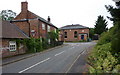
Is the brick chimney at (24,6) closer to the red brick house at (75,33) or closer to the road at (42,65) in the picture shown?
the road at (42,65)

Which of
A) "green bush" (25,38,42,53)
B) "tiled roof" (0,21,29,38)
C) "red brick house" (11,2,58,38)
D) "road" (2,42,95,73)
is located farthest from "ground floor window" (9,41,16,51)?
"red brick house" (11,2,58,38)

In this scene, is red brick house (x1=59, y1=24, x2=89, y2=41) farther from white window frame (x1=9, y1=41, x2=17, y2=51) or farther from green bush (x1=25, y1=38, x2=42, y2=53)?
white window frame (x1=9, y1=41, x2=17, y2=51)

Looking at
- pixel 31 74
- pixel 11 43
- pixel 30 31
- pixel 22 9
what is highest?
pixel 22 9

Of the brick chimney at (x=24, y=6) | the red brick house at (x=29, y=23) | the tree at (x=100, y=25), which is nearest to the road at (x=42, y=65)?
the red brick house at (x=29, y=23)

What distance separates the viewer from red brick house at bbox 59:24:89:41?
5531 cm

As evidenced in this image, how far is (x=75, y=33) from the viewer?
2291 inches

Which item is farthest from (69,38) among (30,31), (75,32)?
(30,31)

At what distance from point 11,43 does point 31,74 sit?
1046 cm

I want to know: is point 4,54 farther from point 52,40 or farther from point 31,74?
point 52,40

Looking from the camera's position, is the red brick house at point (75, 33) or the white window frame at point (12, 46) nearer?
the white window frame at point (12, 46)

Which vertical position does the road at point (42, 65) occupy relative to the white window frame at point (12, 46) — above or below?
below

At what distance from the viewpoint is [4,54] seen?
1611 centimetres

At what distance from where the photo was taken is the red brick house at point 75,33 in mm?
55312

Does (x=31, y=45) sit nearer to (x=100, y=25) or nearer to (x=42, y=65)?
(x=42, y=65)
